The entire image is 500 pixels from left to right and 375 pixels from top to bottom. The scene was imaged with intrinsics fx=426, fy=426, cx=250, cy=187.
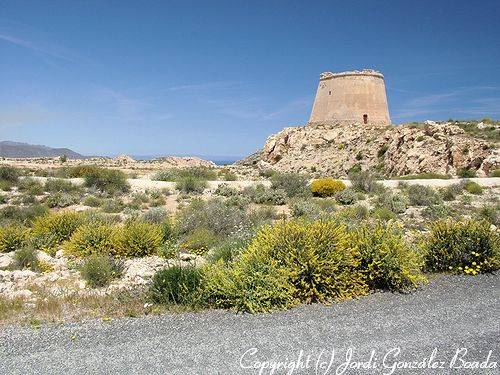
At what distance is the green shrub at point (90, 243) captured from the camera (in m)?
9.75

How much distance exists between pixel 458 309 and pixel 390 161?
3563cm

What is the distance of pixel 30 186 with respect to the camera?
23391 millimetres

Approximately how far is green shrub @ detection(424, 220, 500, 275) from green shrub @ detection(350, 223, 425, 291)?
37.1 inches

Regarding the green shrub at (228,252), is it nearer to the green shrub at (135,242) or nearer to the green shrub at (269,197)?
the green shrub at (135,242)

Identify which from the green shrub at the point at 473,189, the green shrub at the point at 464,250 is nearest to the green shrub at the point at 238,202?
the green shrub at the point at 464,250

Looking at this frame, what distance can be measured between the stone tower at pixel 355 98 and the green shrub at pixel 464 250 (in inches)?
1691

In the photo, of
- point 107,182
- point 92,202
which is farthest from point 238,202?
point 107,182

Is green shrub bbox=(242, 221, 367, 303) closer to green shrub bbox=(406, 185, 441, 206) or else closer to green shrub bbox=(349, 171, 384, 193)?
green shrub bbox=(406, 185, 441, 206)

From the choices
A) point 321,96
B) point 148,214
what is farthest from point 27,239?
point 321,96

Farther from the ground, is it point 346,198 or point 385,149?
point 385,149

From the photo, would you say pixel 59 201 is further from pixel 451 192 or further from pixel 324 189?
pixel 451 192

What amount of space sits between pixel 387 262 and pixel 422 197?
12777 millimetres

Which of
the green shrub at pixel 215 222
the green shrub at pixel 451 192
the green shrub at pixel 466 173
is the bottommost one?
the green shrub at pixel 215 222

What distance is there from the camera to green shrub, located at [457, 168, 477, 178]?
1223 inches
